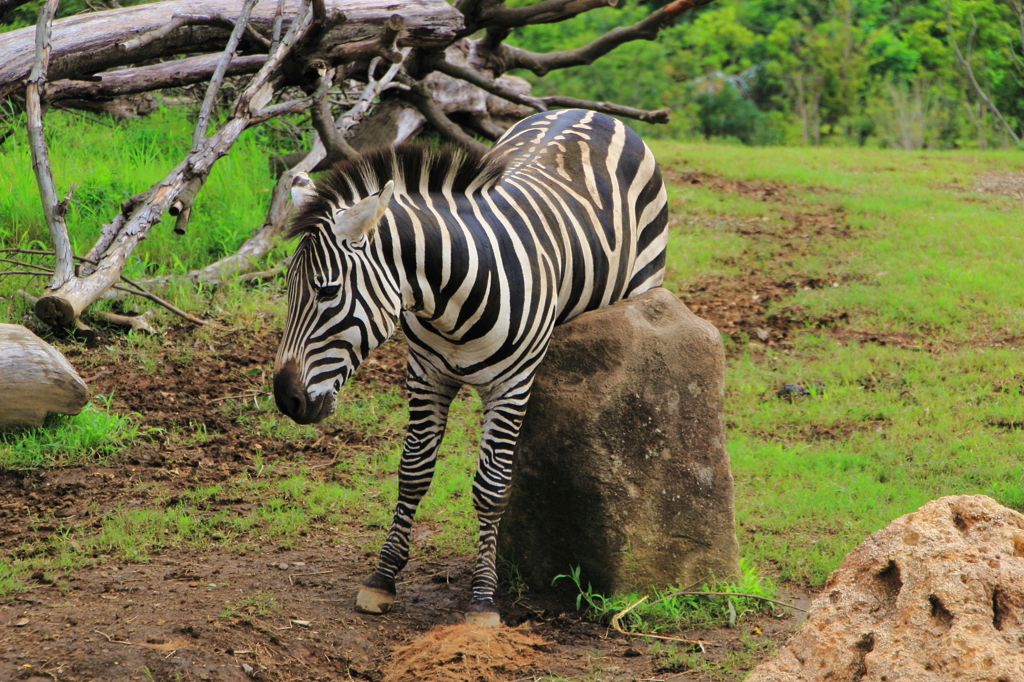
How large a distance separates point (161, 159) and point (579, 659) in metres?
7.54

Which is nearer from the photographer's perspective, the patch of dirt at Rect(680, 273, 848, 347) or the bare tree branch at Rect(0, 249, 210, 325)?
the bare tree branch at Rect(0, 249, 210, 325)

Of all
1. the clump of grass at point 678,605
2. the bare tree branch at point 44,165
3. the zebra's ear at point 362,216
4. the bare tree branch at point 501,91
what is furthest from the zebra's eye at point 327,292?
the bare tree branch at point 501,91

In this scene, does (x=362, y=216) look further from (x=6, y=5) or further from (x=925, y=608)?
(x=6, y=5)

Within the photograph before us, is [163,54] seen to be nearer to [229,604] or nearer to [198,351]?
[198,351]

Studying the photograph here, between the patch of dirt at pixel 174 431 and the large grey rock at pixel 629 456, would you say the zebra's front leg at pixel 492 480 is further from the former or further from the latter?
the patch of dirt at pixel 174 431

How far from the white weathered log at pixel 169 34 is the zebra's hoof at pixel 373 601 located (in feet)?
16.5

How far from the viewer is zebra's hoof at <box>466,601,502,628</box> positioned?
426 centimetres

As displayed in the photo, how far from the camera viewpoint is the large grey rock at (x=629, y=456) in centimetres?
447

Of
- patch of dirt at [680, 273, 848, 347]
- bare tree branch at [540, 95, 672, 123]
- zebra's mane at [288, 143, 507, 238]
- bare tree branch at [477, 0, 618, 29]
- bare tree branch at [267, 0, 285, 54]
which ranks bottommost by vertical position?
patch of dirt at [680, 273, 848, 347]

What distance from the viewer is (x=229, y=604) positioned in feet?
13.8

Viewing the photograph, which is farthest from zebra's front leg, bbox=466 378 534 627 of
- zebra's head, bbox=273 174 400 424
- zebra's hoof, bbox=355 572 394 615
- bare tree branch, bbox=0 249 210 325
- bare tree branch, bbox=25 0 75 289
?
bare tree branch, bbox=0 249 210 325

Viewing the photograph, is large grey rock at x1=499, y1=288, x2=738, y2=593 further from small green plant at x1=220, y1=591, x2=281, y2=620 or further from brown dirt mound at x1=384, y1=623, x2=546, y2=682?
small green plant at x1=220, y1=591, x2=281, y2=620

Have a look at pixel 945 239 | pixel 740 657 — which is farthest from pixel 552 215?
pixel 945 239

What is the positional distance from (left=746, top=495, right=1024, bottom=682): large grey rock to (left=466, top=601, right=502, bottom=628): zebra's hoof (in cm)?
168
